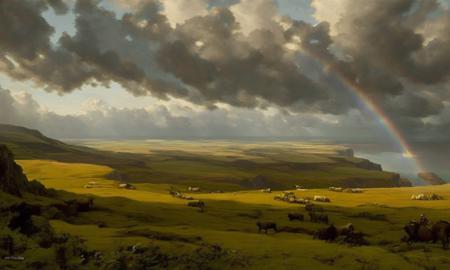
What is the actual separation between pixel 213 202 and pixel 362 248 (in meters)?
76.4

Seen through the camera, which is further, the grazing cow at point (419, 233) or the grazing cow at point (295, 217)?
the grazing cow at point (295, 217)

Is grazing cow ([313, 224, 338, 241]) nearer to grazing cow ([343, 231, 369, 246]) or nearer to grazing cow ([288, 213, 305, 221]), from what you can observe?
grazing cow ([343, 231, 369, 246])

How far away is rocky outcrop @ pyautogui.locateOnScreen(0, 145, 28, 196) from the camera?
2628 inches

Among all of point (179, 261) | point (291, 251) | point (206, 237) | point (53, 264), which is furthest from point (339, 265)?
point (53, 264)

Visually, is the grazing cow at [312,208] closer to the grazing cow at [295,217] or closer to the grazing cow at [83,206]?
the grazing cow at [295,217]

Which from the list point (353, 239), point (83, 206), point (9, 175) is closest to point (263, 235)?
point (353, 239)

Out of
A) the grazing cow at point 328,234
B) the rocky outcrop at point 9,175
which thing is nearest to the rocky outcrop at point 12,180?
the rocky outcrop at point 9,175

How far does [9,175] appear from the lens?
6850 cm

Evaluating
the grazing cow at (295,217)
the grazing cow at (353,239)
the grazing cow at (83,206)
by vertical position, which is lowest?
the grazing cow at (83,206)

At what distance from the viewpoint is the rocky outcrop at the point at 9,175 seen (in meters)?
66.8

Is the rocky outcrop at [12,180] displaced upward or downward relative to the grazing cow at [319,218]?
upward

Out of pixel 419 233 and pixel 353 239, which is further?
pixel 353 239

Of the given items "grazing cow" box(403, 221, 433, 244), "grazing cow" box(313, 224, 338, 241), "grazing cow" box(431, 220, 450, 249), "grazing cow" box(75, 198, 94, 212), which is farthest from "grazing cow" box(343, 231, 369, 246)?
"grazing cow" box(75, 198, 94, 212)

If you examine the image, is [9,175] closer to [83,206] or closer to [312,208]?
[83,206]
